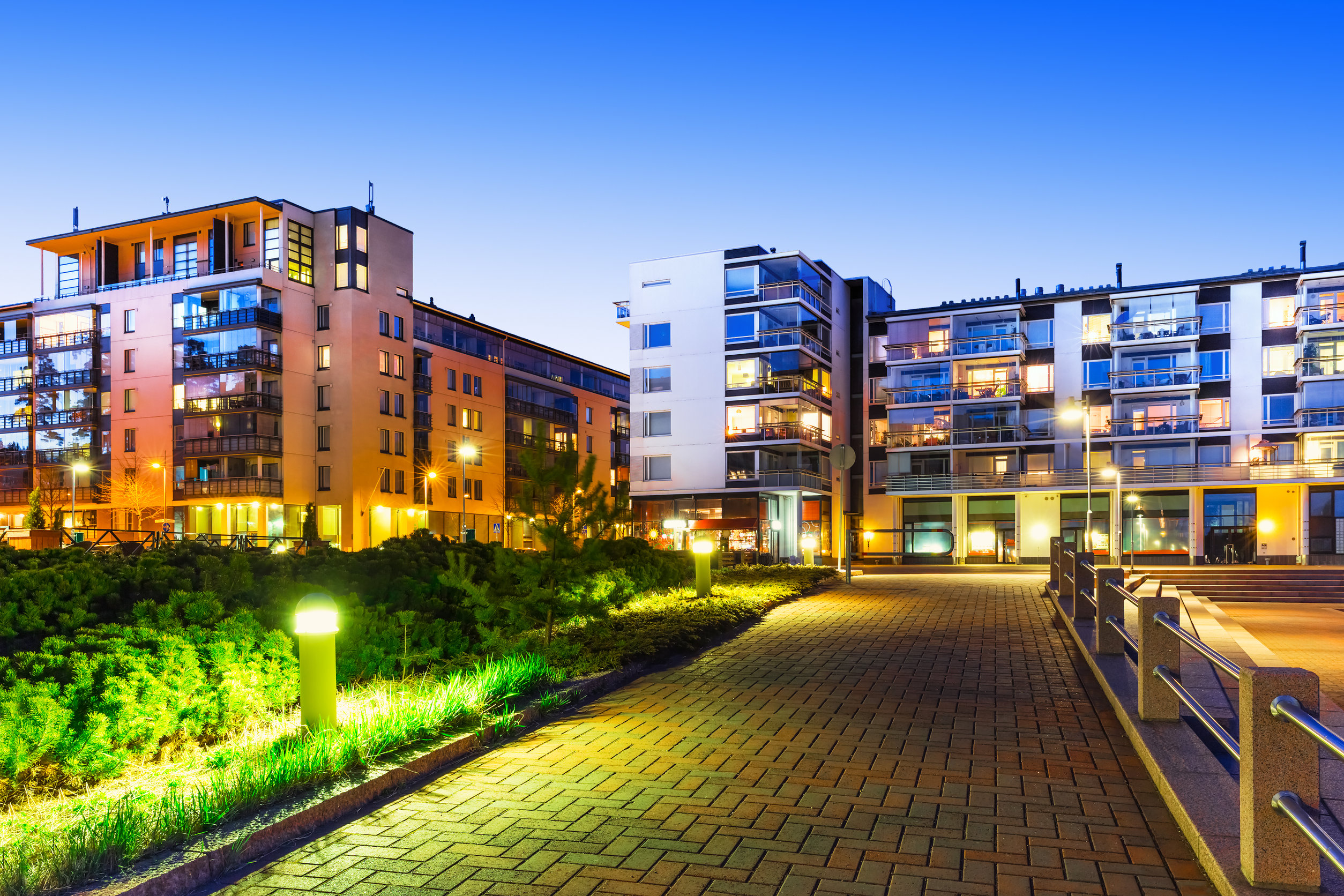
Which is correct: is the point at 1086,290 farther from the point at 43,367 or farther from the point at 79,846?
the point at 43,367

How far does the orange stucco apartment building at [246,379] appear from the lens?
58344mm

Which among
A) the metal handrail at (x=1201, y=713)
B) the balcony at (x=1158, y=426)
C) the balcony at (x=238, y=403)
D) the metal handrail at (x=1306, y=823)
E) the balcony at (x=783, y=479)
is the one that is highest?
the balcony at (x=238, y=403)

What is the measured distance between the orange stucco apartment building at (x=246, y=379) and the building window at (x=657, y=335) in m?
8.36

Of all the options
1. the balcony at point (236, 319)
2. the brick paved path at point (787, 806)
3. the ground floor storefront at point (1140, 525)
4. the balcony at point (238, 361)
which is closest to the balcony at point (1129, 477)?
the ground floor storefront at point (1140, 525)

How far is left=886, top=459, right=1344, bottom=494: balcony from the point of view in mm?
52438

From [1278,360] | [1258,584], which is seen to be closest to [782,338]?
[1278,360]

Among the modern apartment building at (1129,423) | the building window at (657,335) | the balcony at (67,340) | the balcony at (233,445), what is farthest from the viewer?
the balcony at (67,340)

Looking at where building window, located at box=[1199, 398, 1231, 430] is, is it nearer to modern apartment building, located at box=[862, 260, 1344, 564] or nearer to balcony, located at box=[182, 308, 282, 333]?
modern apartment building, located at box=[862, 260, 1344, 564]

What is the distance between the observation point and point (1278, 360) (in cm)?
5531

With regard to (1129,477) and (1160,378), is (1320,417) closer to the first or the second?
(1160,378)

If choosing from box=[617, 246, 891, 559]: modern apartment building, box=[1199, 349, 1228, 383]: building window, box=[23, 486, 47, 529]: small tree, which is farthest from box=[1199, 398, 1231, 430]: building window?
box=[23, 486, 47, 529]: small tree

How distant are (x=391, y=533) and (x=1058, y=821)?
58.7 metres

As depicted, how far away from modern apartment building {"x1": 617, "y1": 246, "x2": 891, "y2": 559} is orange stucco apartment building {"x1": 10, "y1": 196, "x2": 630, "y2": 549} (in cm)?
833

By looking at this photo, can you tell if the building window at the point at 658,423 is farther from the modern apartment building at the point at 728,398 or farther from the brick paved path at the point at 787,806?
the brick paved path at the point at 787,806
